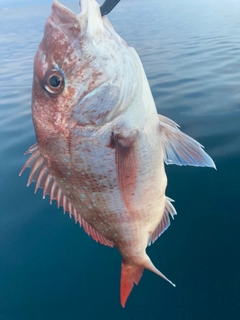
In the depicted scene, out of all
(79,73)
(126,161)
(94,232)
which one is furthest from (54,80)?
(94,232)

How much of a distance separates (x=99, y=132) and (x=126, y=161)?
243 mm

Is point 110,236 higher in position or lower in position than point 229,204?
higher

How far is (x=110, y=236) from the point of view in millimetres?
1980

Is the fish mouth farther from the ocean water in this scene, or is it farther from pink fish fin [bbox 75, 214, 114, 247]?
the ocean water

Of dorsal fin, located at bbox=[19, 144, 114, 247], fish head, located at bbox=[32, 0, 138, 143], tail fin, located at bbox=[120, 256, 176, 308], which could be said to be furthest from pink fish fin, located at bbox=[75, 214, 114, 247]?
fish head, located at bbox=[32, 0, 138, 143]

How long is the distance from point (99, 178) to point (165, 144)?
51cm

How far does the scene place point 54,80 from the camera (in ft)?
5.10

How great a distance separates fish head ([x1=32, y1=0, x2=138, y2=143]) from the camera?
58.9 inches

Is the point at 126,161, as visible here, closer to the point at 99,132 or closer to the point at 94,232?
the point at 99,132

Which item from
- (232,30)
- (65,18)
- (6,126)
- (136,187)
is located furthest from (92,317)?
(232,30)

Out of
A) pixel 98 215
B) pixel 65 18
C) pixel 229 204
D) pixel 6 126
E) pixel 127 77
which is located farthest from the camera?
pixel 6 126

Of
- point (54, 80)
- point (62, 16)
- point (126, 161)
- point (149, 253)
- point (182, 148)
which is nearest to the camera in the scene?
point (62, 16)

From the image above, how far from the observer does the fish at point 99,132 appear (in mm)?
1520

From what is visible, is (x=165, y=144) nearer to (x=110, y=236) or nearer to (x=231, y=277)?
(x=110, y=236)
